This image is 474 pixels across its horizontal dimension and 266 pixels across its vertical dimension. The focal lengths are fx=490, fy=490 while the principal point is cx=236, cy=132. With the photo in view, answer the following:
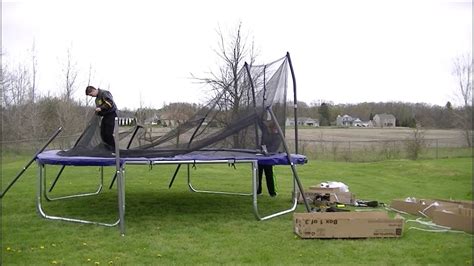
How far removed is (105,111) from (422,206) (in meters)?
3.87

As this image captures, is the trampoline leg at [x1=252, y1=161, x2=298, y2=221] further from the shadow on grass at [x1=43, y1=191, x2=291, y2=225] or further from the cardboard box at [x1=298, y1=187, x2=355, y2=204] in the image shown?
the cardboard box at [x1=298, y1=187, x2=355, y2=204]

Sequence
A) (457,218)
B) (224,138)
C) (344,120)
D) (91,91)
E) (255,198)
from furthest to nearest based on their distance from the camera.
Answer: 1. (344,120)
2. (91,91)
3. (224,138)
4. (255,198)
5. (457,218)

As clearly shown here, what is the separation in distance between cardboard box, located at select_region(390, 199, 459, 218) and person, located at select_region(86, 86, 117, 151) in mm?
3506

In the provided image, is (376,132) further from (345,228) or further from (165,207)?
(345,228)

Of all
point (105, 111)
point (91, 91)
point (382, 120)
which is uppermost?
point (91, 91)

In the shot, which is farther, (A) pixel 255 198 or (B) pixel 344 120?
(B) pixel 344 120

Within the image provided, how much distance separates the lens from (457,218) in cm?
471

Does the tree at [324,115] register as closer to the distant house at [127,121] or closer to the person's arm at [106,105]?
the distant house at [127,121]

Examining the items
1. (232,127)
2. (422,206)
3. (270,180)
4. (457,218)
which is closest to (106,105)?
(232,127)

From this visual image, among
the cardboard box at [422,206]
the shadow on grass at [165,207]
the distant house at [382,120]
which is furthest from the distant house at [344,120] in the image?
the cardboard box at [422,206]

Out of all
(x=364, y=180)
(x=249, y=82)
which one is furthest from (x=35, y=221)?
(x=364, y=180)

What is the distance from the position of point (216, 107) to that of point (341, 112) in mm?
23161

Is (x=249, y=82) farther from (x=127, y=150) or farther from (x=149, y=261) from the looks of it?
(x=149, y=261)

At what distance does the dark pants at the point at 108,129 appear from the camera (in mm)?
5691
